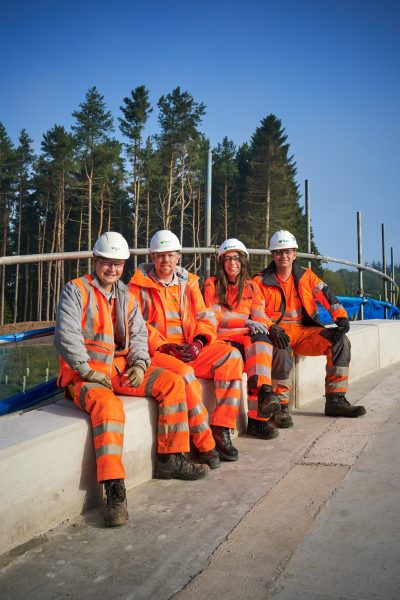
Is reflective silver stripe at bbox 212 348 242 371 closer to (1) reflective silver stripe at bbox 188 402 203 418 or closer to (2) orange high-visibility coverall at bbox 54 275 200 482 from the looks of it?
(1) reflective silver stripe at bbox 188 402 203 418

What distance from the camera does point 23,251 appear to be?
5144cm

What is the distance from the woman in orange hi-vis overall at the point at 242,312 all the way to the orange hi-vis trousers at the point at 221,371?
1.23 ft

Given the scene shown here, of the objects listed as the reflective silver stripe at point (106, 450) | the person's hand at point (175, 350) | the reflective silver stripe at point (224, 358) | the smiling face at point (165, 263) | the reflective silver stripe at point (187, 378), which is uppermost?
the smiling face at point (165, 263)

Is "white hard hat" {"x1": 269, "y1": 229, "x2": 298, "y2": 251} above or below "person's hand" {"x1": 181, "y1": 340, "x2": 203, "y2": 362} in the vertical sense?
above

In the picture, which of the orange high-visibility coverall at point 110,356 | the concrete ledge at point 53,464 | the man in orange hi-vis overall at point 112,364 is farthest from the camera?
the orange high-visibility coverall at point 110,356

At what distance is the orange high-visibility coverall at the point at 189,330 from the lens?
436 centimetres

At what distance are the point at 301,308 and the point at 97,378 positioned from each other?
9.40 ft

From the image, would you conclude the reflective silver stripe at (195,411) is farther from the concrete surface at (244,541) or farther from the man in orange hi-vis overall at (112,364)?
the concrete surface at (244,541)

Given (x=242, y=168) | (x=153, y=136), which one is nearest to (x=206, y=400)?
(x=153, y=136)

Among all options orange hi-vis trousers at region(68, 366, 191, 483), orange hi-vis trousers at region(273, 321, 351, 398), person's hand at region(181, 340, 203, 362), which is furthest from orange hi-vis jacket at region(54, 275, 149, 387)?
orange hi-vis trousers at region(273, 321, 351, 398)

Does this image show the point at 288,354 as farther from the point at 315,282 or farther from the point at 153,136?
the point at 153,136

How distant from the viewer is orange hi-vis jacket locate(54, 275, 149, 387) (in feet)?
11.8

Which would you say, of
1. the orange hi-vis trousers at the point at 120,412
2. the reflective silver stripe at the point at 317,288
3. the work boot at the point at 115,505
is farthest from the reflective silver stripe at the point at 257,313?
the work boot at the point at 115,505

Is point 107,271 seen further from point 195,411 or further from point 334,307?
point 334,307
